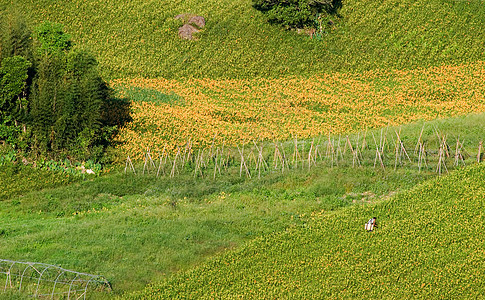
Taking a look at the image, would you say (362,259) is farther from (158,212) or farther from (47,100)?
(47,100)

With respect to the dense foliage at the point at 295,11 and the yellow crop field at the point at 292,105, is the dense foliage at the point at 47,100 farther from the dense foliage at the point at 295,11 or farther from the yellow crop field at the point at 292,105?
the dense foliage at the point at 295,11

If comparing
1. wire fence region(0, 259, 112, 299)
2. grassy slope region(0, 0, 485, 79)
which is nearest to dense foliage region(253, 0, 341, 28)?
grassy slope region(0, 0, 485, 79)

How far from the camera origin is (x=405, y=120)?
34469 mm

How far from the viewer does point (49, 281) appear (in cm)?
1653

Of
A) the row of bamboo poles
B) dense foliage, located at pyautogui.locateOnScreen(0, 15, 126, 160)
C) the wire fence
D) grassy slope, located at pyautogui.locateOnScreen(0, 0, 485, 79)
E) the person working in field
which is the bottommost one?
the wire fence

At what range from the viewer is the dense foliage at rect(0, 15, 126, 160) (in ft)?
93.0

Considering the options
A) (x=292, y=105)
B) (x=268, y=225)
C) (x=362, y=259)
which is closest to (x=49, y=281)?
(x=268, y=225)

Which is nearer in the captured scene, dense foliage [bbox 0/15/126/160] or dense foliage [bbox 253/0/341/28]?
dense foliage [bbox 0/15/126/160]

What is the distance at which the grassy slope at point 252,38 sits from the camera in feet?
145

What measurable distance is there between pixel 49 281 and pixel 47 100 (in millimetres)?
14239

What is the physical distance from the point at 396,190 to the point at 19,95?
61.3 ft

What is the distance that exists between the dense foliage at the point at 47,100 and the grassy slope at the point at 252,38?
12699 millimetres

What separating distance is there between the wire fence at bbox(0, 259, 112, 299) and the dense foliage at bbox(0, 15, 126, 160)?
12.0 meters

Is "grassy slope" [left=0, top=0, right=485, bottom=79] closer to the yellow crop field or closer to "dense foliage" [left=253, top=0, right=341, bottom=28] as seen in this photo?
"dense foliage" [left=253, top=0, right=341, bottom=28]
